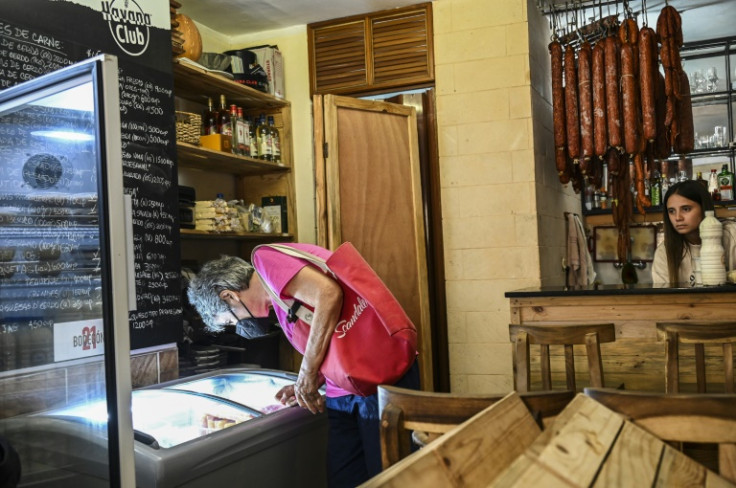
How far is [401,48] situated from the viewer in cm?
478

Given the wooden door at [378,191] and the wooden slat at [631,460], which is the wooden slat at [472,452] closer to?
the wooden slat at [631,460]

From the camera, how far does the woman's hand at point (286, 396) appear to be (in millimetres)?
2738

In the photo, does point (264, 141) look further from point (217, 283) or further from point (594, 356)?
point (594, 356)

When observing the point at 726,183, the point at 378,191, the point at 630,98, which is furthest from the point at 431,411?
the point at 726,183

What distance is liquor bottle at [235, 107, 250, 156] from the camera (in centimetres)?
446

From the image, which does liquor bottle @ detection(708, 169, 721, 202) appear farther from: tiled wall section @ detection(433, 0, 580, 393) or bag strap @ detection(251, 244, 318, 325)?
bag strap @ detection(251, 244, 318, 325)

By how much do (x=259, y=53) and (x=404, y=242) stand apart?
1.73m


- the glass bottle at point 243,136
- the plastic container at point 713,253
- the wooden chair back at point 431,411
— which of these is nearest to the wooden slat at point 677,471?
the wooden chair back at point 431,411

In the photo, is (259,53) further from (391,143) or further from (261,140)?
(391,143)

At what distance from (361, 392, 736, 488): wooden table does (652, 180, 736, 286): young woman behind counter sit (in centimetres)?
275

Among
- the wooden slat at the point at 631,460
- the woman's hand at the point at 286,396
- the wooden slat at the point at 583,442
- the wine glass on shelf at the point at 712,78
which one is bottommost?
the woman's hand at the point at 286,396

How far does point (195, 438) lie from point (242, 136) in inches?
103

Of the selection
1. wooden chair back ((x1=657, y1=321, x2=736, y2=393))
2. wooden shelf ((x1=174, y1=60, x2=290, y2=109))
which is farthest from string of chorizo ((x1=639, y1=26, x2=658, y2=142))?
wooden shelf ((x1=174, y1=60, x2=290, y2=109))

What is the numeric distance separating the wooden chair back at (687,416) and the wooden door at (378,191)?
298 centimetres
